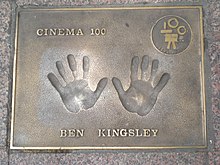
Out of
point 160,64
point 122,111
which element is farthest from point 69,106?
point 160,64

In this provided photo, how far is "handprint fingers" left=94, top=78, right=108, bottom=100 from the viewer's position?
64.9 inches

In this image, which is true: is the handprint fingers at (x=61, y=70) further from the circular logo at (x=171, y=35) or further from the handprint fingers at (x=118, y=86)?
the circular logo at (x=171, y=35)

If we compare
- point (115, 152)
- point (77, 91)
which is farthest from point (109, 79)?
point (115, 152)

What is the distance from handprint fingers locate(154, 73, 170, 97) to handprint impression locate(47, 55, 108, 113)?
23 centimetres

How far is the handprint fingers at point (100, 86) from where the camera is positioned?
5.41ft

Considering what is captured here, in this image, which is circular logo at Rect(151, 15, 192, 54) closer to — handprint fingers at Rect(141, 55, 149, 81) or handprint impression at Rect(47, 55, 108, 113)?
handprint fingers at Rect(141, 55, 149, 81)

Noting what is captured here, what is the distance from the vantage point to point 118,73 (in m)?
1.66

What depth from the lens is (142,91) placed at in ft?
5.33

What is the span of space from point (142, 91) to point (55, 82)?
402 millimetres

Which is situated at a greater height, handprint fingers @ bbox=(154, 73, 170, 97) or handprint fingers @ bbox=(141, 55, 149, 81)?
handprint fingers @ bbox=(141, 55, 149, 81)

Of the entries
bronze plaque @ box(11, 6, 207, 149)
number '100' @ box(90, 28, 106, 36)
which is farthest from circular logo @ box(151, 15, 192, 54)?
number '100' @ box(90, 28, 106, 36)

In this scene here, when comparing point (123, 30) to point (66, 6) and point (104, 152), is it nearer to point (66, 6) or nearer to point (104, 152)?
point (66, 6)

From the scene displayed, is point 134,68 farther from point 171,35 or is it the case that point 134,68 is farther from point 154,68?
point 171,35

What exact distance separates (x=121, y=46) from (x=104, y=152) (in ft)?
1.62
